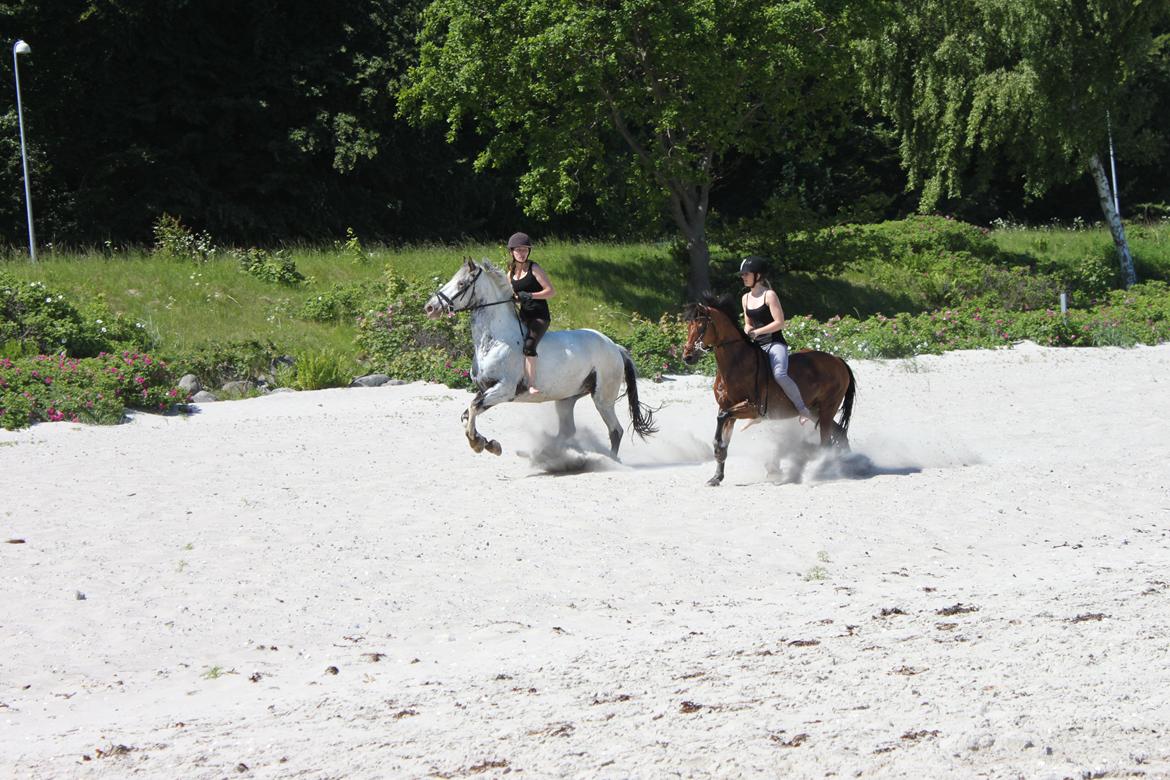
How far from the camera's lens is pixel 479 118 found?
25094 millimetres

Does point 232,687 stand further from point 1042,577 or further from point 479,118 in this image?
point 479,118

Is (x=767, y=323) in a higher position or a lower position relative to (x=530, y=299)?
lower

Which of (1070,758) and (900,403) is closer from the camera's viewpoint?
(1070,758)

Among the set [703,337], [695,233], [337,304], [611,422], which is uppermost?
[695,233]

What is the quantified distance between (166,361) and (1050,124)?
878 inches

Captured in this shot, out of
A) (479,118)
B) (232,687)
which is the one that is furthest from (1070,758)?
(479,118)

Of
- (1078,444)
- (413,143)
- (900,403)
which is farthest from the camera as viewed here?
(413,143)

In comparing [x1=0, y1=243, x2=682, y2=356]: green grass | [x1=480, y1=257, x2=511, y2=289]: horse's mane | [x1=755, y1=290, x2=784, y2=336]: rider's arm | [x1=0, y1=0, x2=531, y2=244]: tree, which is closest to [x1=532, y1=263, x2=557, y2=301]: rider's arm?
[x1=480, y1=257, x2=511, y2=289]: horse's mane

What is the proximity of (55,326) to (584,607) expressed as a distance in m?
12.1

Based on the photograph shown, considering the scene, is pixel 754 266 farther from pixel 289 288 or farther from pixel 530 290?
pixel 289 288

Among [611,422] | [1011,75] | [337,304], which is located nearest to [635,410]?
[611,422]

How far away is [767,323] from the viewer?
1195 centimetres

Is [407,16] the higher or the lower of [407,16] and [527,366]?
the higher

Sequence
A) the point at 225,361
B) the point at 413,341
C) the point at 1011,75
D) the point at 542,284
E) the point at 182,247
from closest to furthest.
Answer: the point at 542,284
the point at 225,361
the point at 413,341
the point at 182,247
the point at 1011,75
